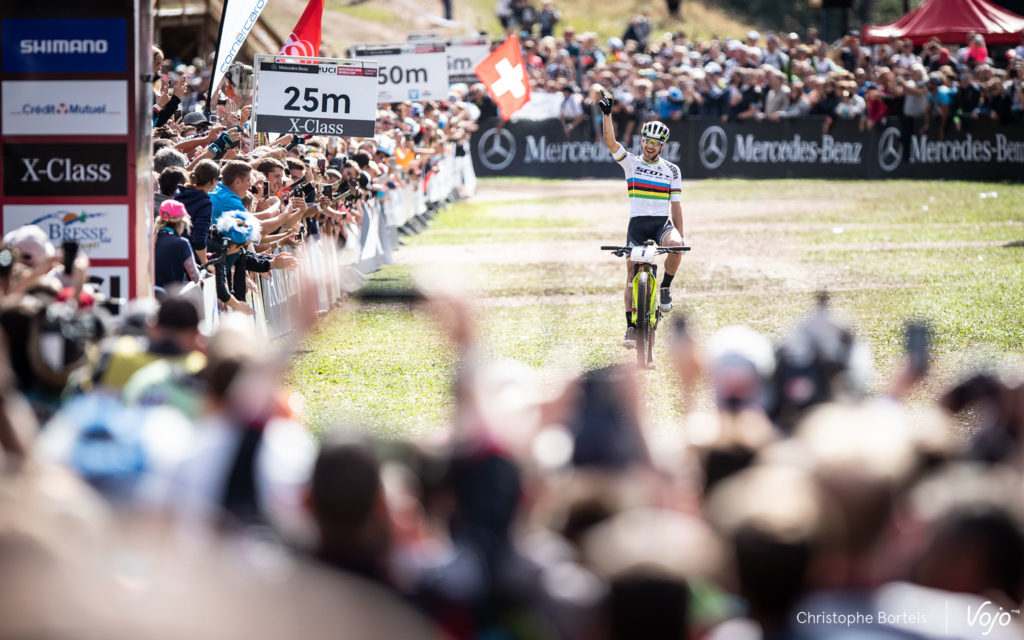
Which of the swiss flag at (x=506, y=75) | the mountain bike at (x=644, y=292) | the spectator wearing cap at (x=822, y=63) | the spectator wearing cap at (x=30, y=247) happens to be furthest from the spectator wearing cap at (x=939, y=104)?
the spectator wearing cap at (x=30, y=247)

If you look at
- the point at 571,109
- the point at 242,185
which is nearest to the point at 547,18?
the point at 571,109

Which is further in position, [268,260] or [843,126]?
[843,126]

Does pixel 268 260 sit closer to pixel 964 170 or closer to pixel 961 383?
pixel 961 383

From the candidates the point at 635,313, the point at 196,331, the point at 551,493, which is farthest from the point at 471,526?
the point at 635,313

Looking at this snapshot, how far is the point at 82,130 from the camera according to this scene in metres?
9.18

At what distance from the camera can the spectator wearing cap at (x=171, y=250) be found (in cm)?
1092

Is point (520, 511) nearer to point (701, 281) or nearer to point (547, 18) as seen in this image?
point (701, 281)

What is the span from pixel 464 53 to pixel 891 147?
45.4 feet

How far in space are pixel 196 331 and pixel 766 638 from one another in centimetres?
352

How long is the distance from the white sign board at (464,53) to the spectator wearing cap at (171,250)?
15.5 m

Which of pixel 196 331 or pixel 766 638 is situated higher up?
pixel 196 331

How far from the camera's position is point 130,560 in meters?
4.54

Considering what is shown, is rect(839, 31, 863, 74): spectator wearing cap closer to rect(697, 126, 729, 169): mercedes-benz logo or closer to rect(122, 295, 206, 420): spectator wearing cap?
rect(697, 126, 729, 169): mercedes-benz logo

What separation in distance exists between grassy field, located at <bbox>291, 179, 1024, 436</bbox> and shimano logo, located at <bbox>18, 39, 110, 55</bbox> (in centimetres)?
341
